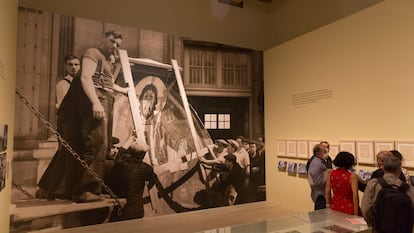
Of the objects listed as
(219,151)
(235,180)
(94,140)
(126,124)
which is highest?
(126,124)

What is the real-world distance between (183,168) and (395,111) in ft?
12.5

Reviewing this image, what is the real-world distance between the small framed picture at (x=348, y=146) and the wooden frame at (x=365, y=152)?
0.24 ft

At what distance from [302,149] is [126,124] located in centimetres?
352

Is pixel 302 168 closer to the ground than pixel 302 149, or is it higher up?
closer to the ground

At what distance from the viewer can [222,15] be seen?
774cm

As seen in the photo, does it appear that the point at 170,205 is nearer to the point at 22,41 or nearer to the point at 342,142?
the point at 342,142

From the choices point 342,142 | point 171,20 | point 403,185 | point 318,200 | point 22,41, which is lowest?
point 318,200

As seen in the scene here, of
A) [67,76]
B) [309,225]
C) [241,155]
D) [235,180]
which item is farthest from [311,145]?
[67,76]

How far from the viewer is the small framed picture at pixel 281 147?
658 cm

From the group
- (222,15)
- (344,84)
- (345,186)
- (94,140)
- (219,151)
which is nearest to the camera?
(345,186)

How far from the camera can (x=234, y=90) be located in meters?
6.83

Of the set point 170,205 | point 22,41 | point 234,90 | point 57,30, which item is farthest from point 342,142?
point 22,41

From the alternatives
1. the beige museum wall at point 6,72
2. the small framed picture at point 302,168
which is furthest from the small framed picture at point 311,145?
the beige museum wall at point 6,72

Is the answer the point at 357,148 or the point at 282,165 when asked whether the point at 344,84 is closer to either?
the point at 357,148
